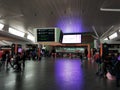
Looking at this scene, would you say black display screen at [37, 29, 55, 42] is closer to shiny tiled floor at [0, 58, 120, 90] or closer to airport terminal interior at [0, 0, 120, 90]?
airport terminal interior at [0, 0, 120, 90]

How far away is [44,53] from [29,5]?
81.3ft

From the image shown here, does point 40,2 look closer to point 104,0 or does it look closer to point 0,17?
point 104,0

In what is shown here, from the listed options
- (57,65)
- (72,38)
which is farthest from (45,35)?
(72,38)

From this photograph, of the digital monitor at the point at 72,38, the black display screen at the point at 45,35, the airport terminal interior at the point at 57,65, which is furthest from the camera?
the digital monitor at the point at 72,38

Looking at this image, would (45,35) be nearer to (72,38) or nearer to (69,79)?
(69,79)

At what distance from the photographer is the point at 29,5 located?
1318 centimetres

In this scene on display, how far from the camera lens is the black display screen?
1703cm

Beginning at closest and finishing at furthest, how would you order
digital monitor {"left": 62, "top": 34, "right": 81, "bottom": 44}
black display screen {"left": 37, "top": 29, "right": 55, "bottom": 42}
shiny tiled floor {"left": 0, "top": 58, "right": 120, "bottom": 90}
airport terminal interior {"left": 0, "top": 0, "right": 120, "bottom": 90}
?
shiny tiled floor {"left": 0, "top": 58, "right": 120, "bottom": 90}, airport terminal interior {"left": 0, "top": 0, "right": 120, "bottom": 90}, black display screen {"left": 37, "top": 29, "right": 55, "bottom": 42}, digital monitor {"left": 62, "top": 34, "right": 81, "bottom": 44}

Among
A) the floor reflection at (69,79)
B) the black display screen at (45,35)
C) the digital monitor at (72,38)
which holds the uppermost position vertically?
the digital monitor at (72,38)

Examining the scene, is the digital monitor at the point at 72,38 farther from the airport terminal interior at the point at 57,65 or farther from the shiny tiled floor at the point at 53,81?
the shiny tiled floor at the point at 53,81

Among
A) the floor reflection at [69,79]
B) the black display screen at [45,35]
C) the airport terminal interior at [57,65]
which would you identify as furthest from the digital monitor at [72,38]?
the floor reflection at [69,79]

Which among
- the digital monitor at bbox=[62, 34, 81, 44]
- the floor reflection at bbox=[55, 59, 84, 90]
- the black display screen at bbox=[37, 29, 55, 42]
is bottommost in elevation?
the floor reflection at bbox=[55, 59, 84, 90]

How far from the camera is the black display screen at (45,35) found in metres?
17.0

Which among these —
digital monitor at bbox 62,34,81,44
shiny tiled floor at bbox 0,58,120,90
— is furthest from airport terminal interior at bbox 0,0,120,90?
digital monitor at bbox 62,34,81,44
